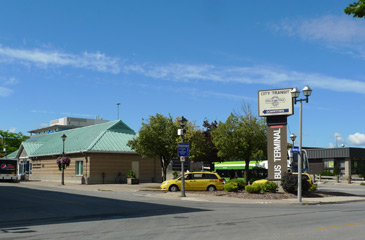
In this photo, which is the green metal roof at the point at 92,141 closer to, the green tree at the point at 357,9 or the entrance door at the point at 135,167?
the entrance door at the point at 135,167

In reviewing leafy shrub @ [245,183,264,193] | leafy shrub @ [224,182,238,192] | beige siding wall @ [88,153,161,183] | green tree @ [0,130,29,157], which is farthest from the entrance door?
green tree @ [0,130,29,157]

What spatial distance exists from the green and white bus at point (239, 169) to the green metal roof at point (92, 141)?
35.0 ft

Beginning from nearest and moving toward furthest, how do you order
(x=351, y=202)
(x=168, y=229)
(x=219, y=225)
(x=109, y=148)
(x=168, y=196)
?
(x=168, y=229)
(x=219, y=225)
(x=351, y=202)
(x=168, y=196)
(x=109, y=148)

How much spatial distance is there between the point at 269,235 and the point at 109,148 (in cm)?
3520

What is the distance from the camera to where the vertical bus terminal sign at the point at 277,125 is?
91.7 ft

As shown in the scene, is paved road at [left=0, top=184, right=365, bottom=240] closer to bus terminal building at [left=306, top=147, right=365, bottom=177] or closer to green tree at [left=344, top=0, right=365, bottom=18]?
green tree at [left=344, top=0, right=365, bottom=18]

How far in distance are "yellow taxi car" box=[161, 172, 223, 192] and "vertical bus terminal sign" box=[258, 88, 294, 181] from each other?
13.8 feet

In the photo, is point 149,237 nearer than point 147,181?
Yes

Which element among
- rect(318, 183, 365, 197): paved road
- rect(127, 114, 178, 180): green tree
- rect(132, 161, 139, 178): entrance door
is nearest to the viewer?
rect(318, 183, 365, 197): paved road

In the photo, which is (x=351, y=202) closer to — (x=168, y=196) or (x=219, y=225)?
(x=168, y=196)

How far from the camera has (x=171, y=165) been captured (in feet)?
182

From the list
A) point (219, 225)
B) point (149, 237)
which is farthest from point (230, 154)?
point (149, 237)

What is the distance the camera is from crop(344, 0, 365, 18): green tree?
27.1 ft

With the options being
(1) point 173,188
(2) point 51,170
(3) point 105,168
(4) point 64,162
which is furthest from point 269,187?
(2) point 51,170
